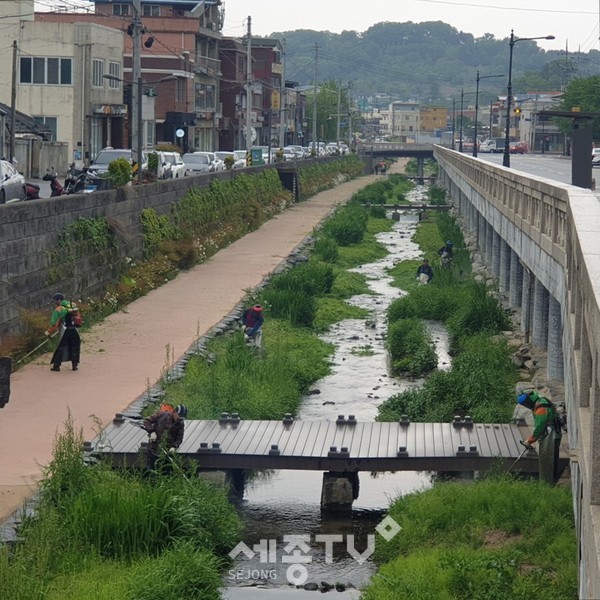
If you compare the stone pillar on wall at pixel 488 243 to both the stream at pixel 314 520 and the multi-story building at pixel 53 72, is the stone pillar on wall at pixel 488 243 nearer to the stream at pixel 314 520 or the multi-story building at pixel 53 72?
the stream at pixel 314 520

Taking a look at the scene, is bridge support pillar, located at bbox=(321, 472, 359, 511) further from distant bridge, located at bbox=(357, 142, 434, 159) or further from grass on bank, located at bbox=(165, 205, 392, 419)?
distant bridge, located at bbox=(357, 142, 434, 159)

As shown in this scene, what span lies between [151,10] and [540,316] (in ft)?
245

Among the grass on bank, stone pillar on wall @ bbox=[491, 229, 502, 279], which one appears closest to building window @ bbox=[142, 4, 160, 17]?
the grass on bank

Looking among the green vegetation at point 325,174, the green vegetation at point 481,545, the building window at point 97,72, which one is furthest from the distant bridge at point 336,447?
the green vegetation at point 325,174

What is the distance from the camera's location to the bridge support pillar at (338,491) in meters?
15.4

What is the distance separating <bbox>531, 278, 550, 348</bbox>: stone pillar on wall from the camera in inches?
904

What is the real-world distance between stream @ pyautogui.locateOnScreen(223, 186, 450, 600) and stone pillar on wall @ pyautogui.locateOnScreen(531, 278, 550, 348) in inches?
92.4

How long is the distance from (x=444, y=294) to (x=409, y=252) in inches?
786

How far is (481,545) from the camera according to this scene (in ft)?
42.5

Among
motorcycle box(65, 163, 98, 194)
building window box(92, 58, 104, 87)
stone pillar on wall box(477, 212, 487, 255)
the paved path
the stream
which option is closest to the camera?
the stream

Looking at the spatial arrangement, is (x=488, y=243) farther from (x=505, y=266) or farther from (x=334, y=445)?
(x=334, y=445)

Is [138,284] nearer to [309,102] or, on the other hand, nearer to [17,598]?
[17,598]

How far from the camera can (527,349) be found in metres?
23.5

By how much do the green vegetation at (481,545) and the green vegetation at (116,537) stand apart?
5.64 ft
